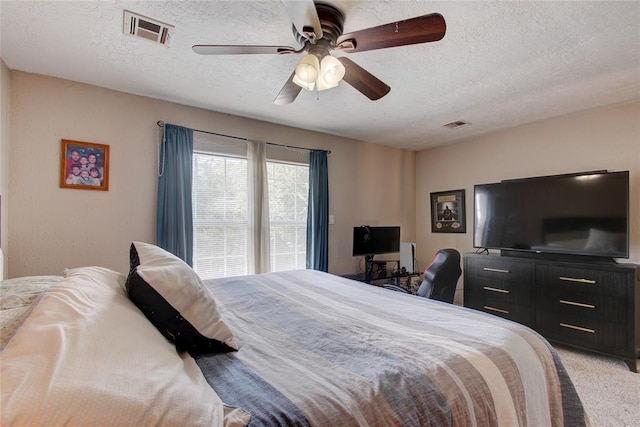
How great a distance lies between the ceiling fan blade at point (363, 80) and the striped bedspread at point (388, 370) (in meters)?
1.42

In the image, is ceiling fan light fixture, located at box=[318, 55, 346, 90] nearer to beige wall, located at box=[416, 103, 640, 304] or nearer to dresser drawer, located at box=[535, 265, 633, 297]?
dresser drawer, located at box=[535, 265, 633, 297]

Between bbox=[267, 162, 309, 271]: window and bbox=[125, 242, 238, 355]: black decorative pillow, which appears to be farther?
bbox=[267, 162, 309, 271]: window

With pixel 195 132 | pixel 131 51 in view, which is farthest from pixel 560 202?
pixel 131 51

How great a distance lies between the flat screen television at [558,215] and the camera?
2.74 metres

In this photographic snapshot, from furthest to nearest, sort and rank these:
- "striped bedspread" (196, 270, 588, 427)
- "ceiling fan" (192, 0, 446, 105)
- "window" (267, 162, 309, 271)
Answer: "window" (267, 162, 309, 271), "ceiling fan" (192, 0, 446, 105), "striped bedspread" (196, 270, 588, 427)

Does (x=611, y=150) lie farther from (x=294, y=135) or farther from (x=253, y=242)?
(x=253, y=242)

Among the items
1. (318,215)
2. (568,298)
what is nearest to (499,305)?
(568,298)

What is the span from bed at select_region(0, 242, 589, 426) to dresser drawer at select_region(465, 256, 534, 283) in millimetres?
2094

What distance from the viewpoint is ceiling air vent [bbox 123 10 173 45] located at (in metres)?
1.74

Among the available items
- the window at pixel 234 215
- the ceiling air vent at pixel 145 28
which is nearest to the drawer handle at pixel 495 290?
the window at pixel 234 215

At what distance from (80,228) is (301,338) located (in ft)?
8.02

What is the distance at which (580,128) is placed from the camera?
3219mm

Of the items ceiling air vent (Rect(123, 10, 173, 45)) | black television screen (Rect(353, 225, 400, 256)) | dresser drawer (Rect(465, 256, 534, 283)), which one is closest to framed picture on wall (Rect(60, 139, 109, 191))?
ceiling air vent (Rect(123, 10, 173, 45))

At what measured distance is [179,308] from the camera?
1.04 m
